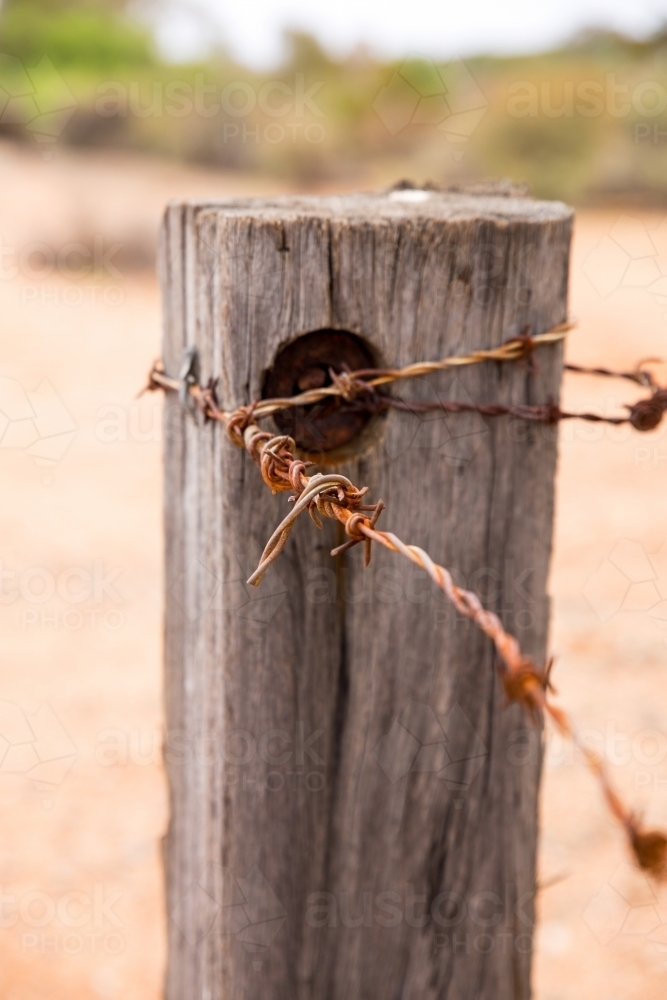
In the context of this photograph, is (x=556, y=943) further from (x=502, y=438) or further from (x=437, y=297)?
(x=437, y=297)

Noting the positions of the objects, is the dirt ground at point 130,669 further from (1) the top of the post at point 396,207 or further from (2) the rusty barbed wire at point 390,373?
(1) the top of the post at point 396,207

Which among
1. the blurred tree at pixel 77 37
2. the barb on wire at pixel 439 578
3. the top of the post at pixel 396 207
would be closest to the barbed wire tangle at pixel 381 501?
the barb on wire at pixel 439 578

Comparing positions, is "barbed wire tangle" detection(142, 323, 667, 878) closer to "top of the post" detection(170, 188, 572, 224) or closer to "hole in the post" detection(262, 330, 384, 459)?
"hole in the post" detection(262, 330, 384, 459)

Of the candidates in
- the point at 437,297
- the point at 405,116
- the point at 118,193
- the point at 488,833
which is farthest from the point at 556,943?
the point at 405,116

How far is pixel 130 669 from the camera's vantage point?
14.4 ft

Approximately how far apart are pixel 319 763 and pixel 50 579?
13.7 feet

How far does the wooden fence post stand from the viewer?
1.13 m

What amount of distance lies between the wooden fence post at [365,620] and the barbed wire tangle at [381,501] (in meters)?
0.02

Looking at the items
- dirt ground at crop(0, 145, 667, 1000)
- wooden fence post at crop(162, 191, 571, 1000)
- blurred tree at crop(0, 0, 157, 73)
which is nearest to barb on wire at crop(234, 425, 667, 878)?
wooden fence post at crop(162, 191, 571, 1000)

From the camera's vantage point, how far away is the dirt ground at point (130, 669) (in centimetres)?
291

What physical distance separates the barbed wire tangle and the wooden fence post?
0.02 meters

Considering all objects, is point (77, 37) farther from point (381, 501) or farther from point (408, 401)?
point (381, 501)

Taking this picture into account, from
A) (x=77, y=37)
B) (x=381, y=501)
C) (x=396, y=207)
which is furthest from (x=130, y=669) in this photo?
(x=77, y=37)

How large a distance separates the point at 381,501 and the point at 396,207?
25.0 inches
